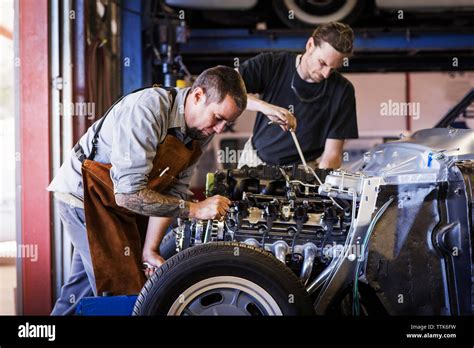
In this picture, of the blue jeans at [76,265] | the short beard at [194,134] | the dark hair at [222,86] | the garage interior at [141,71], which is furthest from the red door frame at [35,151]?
the dark hair at [222,86]

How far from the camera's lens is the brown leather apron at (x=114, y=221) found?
2.69 metres

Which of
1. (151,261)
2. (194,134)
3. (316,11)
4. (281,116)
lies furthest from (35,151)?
(316,11)

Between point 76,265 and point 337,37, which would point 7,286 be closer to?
point 76,265

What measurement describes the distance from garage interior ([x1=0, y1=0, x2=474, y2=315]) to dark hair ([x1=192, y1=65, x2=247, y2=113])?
0.84 metres

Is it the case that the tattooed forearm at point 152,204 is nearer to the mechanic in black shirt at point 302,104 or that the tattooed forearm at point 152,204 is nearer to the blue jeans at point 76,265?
the blue jeans at point 76,265

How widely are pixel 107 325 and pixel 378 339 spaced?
104cm

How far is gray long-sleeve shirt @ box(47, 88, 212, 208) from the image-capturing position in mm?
2496

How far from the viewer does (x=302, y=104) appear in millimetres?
3723

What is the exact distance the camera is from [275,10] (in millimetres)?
5785

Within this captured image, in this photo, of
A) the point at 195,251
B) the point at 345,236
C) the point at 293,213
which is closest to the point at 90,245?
the point at 195,251

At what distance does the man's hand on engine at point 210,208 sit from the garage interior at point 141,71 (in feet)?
1.34

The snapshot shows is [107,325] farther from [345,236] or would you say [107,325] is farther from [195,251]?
[345,236]

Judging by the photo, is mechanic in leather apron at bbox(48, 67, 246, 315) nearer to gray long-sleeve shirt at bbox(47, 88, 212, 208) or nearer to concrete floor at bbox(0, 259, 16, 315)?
gray long-sleeve shirt at bbox(47, 88, 212, 208)

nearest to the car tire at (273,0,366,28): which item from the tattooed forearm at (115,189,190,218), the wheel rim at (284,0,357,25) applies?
the wheel rim at (284,0,357,25)
